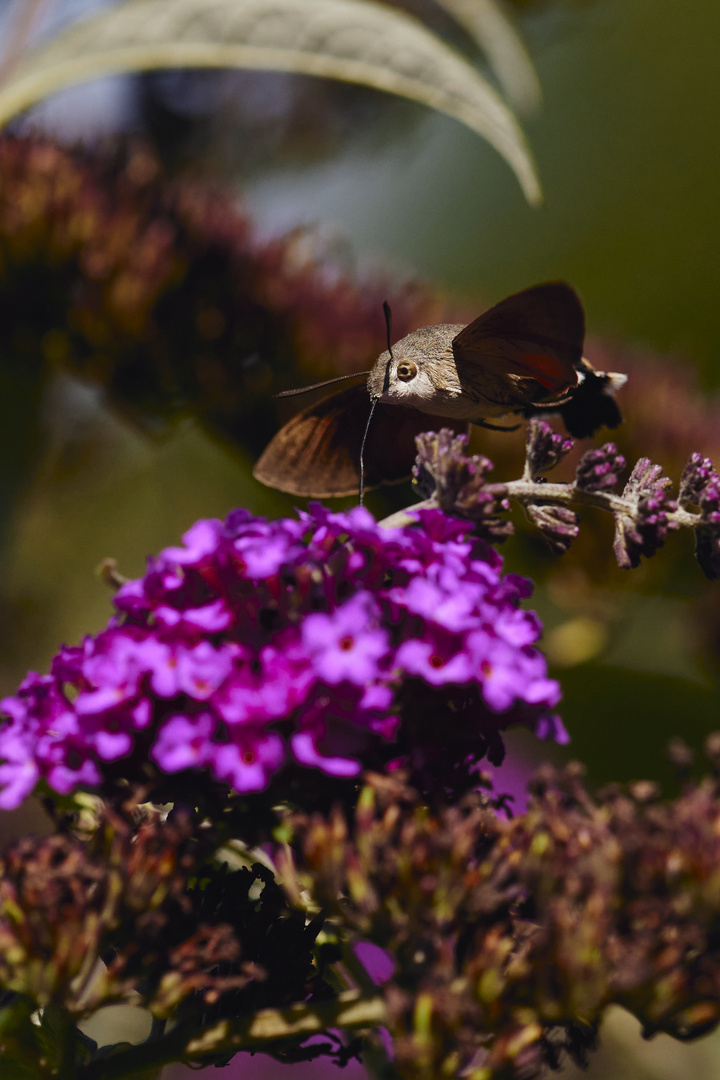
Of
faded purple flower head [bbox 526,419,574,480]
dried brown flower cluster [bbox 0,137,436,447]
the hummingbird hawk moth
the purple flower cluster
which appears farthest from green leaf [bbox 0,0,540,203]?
the purple flower cluster

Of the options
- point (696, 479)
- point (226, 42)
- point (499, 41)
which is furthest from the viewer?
point (499, 41)

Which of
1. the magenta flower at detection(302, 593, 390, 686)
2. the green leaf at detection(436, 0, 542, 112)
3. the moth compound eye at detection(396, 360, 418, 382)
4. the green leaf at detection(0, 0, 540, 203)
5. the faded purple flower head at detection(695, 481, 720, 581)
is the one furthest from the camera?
the green leaf at detection(436, 0, 542, 112)

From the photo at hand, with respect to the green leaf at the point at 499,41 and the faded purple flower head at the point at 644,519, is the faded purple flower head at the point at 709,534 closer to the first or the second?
the faded purple flower head at the point at 644,519

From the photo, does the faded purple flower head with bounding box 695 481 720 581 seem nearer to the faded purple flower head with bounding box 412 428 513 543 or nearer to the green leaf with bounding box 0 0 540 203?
the faded purple flower head with bounding box 412 428 513 543

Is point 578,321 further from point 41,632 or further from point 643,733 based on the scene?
point 643,733

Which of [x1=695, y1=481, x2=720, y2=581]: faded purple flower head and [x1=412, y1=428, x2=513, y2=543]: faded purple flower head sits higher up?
[x1=412, y1=428, x2=513, y2=543]: faded purple flower head

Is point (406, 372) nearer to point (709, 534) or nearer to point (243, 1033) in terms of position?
point (709, 534)

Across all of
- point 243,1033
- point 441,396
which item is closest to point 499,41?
point 441,396
